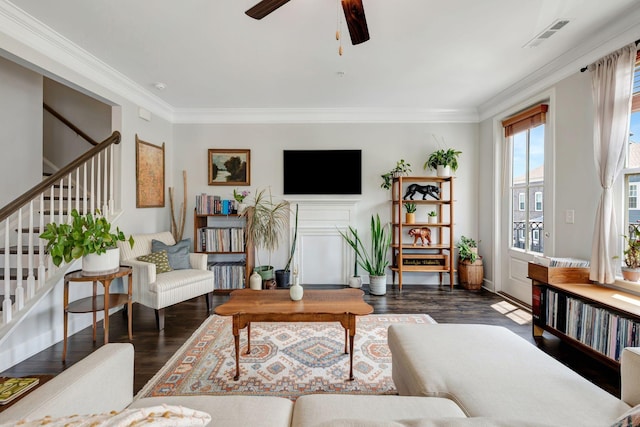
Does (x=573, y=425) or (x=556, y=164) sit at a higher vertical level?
(x=556, y=164)

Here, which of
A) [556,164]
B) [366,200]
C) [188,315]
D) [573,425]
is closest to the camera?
[573,425]

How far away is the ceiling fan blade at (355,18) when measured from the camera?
5.37 ft

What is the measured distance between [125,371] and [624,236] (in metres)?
3.36

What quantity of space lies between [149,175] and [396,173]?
3380mm

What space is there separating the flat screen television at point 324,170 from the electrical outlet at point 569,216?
96.3 inches

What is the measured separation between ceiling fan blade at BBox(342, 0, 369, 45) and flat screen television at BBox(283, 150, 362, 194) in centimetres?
259

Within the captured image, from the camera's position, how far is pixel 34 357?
7.84ft

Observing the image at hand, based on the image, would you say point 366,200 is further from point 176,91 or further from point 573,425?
point 573,425

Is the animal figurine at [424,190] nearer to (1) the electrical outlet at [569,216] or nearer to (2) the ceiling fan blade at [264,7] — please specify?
(1) the electrical outlet at [569,216]

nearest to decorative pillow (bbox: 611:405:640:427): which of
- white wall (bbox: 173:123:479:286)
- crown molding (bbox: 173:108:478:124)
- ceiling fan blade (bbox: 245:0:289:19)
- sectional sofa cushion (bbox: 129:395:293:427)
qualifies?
sectional sofa cushion (bbox: 129:395:293:427)

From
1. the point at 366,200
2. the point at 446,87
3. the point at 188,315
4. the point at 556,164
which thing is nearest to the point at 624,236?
the point at 556,164

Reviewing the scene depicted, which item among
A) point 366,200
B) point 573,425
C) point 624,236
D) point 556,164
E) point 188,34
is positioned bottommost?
point 573,425

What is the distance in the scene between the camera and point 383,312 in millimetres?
3375

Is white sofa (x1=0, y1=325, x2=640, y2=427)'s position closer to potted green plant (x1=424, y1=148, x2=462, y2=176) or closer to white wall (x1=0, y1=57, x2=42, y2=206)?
white wall (x1=0, y1=57, x2=42, y2=206)
